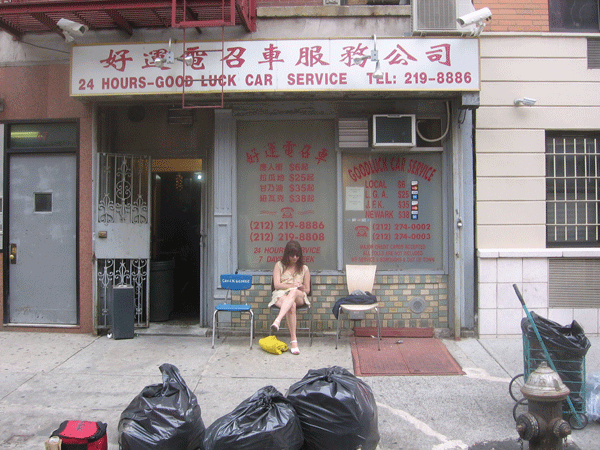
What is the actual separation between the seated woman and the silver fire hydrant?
9.72 ft

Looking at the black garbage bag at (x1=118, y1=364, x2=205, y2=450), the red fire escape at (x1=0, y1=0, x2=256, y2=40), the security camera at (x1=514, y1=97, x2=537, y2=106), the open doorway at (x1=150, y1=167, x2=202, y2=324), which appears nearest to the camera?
the black garbage bag at (x1=118, y1=364, x2=205, y2=450)

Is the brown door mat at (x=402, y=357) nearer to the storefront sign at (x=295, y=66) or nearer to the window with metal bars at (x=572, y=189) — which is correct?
the window with metal bars at (x=572, y=189)

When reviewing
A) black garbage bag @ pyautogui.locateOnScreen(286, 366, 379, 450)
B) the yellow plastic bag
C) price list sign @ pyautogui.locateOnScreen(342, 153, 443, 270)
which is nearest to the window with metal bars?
price list sign @ pyautogui.locateOnScreen(342, 153, 443, 270)

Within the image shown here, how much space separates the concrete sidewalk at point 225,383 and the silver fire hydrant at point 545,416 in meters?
0.36

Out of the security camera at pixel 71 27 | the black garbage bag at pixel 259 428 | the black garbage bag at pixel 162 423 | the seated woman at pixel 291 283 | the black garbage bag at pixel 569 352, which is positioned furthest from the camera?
the seated woman at pixel 291 283

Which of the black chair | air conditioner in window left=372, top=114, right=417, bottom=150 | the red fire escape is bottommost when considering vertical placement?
the black chair

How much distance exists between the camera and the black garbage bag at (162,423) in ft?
10.8

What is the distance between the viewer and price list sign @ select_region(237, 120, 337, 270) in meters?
6.61

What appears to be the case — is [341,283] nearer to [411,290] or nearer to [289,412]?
[411,290]

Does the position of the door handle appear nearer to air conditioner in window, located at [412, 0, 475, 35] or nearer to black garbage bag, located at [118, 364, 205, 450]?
black garbage bag, located at [118, 364, 205, 450]

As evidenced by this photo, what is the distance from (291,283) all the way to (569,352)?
3231 millimetres

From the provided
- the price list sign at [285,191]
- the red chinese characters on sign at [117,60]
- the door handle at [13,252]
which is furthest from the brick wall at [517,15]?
the door handle at [13,252]

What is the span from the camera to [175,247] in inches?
341

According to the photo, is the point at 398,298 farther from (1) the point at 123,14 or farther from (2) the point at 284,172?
(1) the point at 123,14
